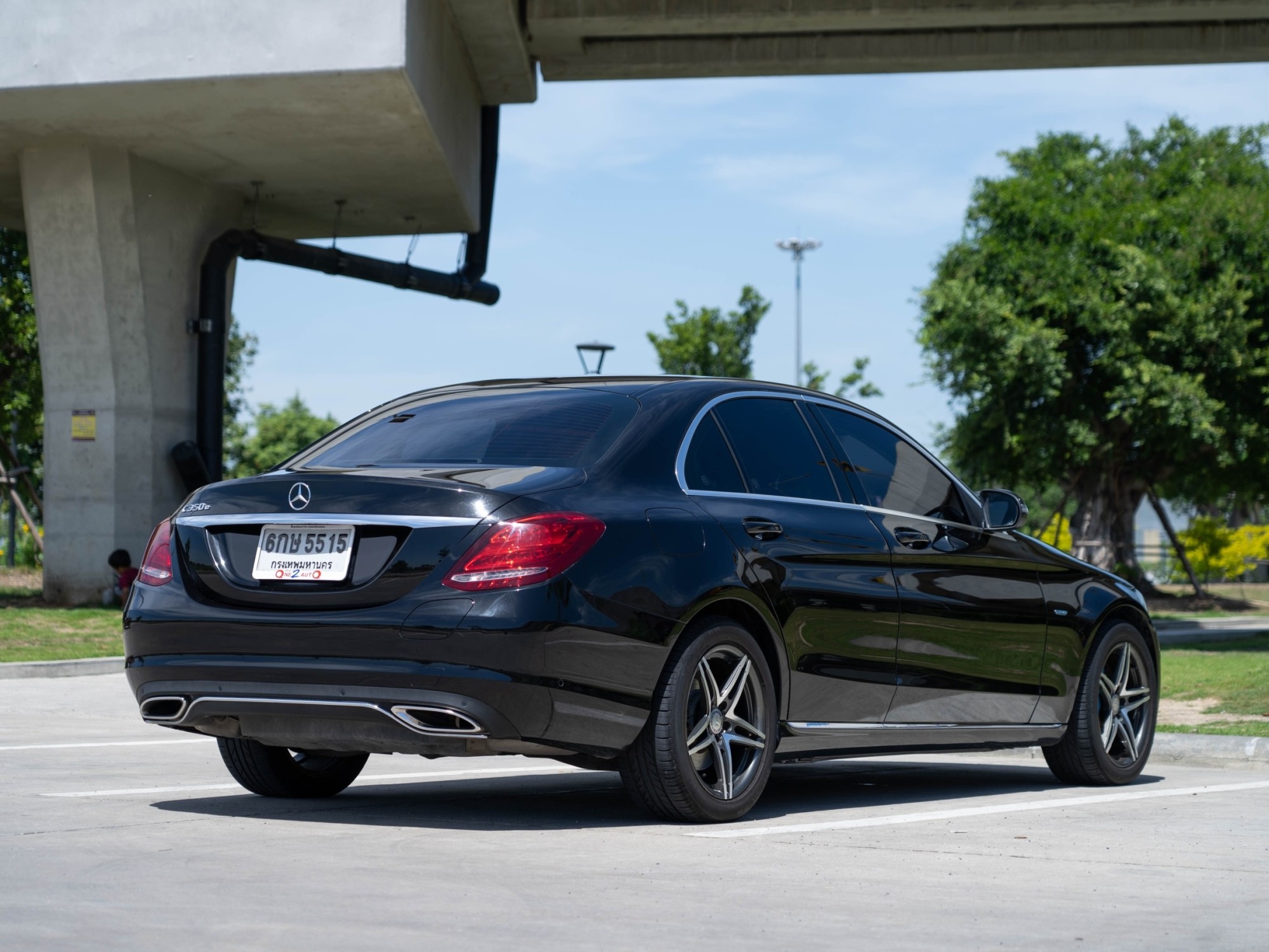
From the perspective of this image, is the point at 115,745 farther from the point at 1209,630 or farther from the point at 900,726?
the point at 1209,630

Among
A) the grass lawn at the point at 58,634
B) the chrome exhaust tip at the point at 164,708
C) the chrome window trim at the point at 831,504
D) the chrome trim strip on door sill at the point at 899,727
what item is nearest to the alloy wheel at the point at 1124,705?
the chrome trim strip on door sill at the point at 899,727

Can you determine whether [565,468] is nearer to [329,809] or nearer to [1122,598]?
[329,809]

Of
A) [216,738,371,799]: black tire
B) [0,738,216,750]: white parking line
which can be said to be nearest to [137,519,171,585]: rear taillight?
[216,738,371,799]: black tire

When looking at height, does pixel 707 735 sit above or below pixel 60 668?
above

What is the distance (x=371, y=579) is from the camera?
5398 millimetres

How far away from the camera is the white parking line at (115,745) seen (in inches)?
Result: 349

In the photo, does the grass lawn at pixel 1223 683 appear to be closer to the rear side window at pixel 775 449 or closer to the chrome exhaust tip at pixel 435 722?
the rear side window at pixel 775 449

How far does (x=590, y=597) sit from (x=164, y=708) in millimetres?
1593

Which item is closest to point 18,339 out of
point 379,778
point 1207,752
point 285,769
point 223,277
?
point 223,277

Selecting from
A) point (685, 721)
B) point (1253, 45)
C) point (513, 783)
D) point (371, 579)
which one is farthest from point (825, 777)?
point (1253, 45)

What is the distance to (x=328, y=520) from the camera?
5520 millimetres

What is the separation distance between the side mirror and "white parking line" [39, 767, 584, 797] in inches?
82.8

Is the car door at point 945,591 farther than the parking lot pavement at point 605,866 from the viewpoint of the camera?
Yes

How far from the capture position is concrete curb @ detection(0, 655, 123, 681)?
14820 mm
